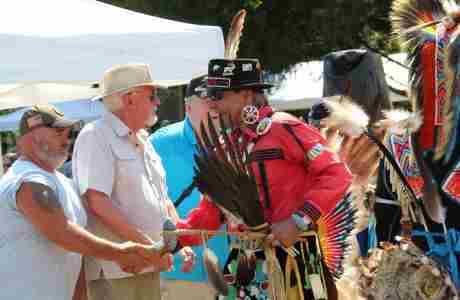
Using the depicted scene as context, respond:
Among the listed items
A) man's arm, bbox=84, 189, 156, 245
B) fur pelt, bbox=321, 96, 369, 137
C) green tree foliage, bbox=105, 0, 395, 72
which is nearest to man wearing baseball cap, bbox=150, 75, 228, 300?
man's arm, bbox=84, 189, 156, 245

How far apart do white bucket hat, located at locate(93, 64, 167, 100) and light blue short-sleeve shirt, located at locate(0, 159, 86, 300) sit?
24.0 inches

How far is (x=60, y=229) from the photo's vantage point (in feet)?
13.1

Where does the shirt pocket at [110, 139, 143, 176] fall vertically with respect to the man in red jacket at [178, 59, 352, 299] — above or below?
below

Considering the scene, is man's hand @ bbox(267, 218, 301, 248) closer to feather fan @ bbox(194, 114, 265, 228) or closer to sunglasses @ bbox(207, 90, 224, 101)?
feather fan @ bbox(194, 114, 265, 228)

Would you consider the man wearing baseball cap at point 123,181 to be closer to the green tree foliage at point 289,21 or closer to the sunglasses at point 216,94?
the sunglasses at point 216,94

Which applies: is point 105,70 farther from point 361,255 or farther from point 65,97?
point 65,97

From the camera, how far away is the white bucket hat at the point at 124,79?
14.9 feet

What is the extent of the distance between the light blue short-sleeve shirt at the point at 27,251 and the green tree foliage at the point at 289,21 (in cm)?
1062

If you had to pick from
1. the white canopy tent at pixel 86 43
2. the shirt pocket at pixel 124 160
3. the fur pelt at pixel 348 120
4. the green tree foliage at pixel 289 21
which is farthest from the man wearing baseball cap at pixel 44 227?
the green tree foliage at pixel 289 21

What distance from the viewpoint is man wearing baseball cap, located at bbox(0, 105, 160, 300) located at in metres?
3.98

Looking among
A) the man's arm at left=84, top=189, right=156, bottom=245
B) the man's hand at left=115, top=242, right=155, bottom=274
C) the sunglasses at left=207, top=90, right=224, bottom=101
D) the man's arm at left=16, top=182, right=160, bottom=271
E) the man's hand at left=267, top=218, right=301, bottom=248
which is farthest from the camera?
the man's arm at left=84, top=189, right=156, bottom=245

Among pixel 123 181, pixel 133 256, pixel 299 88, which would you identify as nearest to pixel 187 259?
pixel 133 256

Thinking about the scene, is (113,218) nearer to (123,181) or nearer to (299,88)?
(123,181)

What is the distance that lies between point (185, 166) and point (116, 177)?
2.39ft
